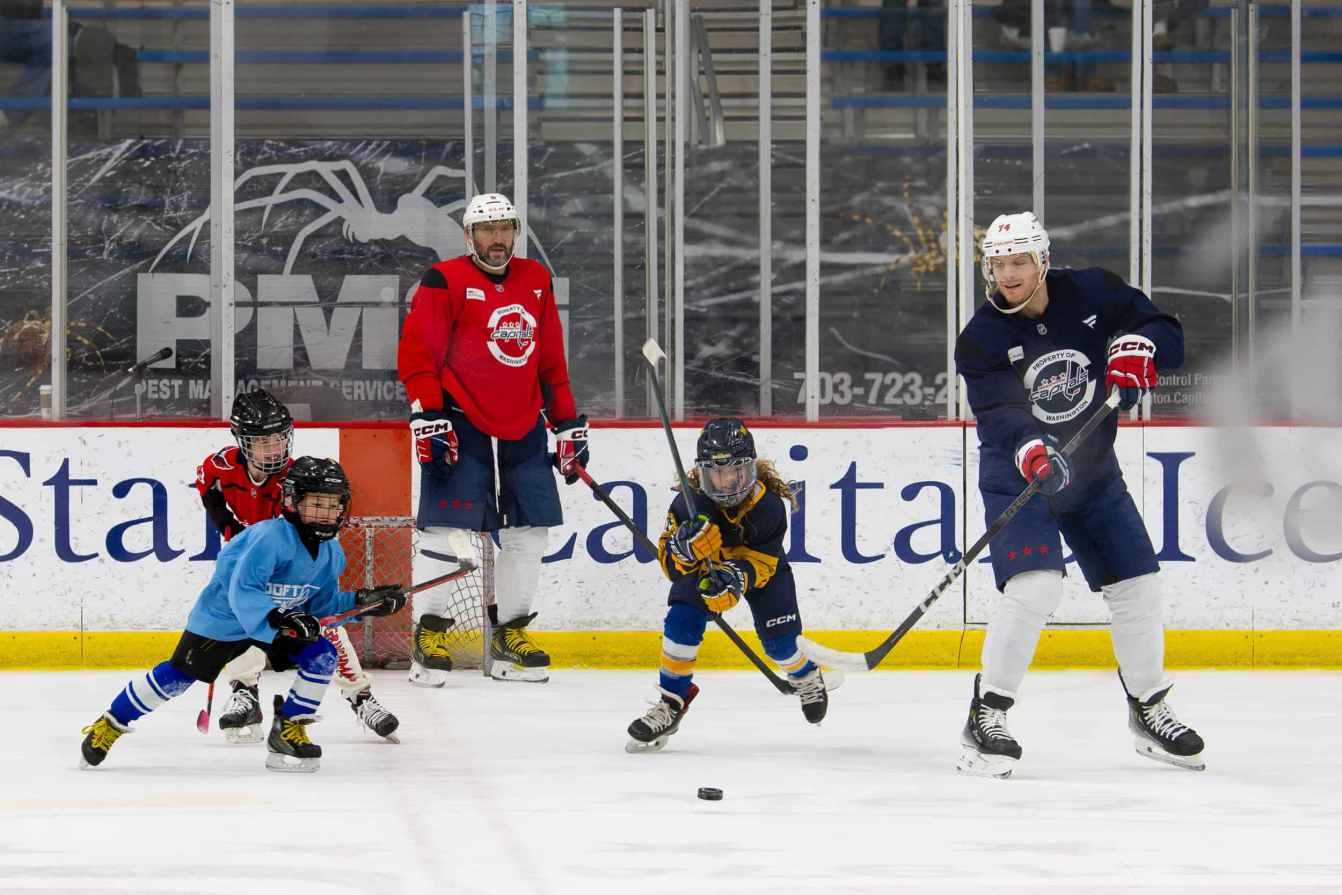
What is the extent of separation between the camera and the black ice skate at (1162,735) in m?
3.52

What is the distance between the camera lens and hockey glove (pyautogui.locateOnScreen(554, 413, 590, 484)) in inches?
185

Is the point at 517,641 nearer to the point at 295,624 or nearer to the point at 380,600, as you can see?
the point at 380,600

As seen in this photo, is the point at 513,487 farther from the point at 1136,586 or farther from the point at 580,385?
the point at 1136,586

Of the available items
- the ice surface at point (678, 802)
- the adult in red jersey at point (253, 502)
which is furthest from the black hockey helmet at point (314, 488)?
the ice surface at point (678, 802)

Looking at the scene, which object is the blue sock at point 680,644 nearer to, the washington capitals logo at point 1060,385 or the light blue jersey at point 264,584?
the light blue jersey at point 264,584

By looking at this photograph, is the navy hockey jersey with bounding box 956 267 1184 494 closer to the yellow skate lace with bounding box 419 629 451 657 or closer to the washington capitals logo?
the washington capitals logo

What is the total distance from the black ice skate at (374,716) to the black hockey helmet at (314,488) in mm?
475

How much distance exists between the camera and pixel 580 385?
5.77 meters

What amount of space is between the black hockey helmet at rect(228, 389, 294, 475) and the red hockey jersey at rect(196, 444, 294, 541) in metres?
0.14

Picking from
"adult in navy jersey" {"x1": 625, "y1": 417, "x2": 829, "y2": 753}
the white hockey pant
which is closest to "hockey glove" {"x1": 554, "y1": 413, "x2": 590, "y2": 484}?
"adult in navy jersey" {"x1": 625, "y1": 417, "x2": 829, "y2": 753}

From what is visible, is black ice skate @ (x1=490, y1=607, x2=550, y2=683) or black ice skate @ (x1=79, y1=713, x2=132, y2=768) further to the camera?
black ice skate @ (x1=490, y1=607, x2=550, y2=683)

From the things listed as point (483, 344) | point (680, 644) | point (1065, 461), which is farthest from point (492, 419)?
point (1065, 461)

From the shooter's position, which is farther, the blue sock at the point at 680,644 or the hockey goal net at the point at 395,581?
the hockey goal net at the point at 395,581

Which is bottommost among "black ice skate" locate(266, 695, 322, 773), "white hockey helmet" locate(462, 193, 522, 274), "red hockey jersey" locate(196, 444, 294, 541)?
"black ice skate" locate(266, 695, 322, 773)
